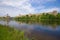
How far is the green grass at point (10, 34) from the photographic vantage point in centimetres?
306

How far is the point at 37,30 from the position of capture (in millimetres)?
3432

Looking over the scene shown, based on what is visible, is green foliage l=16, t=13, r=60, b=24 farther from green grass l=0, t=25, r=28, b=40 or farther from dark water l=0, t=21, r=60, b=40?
green grass l=0, t=25, r=28, b=40

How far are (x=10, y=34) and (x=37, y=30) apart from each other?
61 cm

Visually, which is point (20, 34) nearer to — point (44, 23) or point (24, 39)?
point (24, 39)

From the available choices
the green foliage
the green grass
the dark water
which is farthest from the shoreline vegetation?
the green grass

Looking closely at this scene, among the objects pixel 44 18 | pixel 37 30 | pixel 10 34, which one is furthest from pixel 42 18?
pixel 10 34

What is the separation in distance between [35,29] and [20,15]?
461 mm

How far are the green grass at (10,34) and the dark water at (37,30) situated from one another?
0.27ft

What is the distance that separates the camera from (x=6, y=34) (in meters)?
3.12

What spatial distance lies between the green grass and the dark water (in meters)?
0.08

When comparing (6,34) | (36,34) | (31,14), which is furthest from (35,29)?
(6,34)

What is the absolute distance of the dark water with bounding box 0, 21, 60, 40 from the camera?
129 inches

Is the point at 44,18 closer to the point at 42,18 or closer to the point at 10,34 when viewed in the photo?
the point at 42,18

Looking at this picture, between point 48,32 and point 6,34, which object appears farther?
point 48,32
